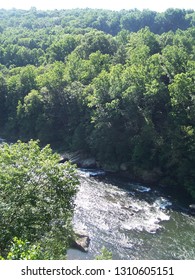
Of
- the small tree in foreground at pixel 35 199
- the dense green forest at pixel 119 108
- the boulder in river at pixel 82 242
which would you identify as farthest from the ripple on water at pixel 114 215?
the small tree in foreground at pixel 35 199

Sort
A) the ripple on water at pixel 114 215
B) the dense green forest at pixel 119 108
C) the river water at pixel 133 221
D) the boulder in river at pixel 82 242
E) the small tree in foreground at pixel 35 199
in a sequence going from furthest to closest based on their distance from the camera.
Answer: the dense green forest at pixel 119 108 → the ripple on water at pixel 114 215 → the river water at pixel 133 221 → the boulder in river at pixel 82 242 → the small tree in foreground at pixel 35 199

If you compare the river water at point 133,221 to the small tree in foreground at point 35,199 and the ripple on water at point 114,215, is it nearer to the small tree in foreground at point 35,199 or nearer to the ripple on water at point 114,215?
the ripple on water at point 114,215

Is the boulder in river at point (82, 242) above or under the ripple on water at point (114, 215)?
above

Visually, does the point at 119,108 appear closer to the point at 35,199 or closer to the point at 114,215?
the point at 114,215

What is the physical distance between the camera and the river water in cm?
3662

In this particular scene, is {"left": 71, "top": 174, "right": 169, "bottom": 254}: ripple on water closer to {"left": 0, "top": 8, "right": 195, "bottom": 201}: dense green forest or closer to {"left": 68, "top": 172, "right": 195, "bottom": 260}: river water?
{"left": 68, "top": 172, "right": 195, "bottom": 260}: river water

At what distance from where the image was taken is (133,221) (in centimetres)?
4241

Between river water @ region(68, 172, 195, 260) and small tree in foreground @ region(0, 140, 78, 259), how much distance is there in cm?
1088

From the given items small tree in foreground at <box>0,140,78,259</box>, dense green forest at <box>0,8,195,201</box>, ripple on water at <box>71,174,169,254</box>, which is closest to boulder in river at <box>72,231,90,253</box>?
ripple on water at <box>71,174,169,254</box>

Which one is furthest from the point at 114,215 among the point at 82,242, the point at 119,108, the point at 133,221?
the point at 119,108

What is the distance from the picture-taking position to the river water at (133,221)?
36625 mm

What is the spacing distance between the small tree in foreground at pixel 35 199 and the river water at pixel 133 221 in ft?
35.7
